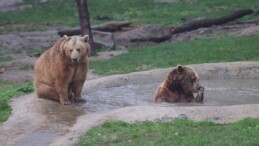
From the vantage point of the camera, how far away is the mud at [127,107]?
28.9 ft

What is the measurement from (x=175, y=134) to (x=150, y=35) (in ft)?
45.2

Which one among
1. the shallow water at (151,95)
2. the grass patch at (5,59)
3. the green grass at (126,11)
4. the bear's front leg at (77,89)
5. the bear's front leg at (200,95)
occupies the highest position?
the bear's front leg at (77,89)

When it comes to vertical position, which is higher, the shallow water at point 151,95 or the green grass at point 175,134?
the green grass at point 175,134

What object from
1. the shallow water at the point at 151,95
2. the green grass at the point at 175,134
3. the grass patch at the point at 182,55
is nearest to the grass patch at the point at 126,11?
the grass patch at the point at 182,55

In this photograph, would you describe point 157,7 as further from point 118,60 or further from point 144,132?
point 144,132

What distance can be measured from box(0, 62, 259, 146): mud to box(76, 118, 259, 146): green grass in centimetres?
22

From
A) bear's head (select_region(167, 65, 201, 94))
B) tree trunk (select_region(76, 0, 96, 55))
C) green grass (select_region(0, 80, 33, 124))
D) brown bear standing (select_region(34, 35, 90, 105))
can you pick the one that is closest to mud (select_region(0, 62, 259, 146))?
green grass (select_region(0, 80, 33, 124))

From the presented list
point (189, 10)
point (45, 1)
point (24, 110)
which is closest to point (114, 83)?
point (24, 110)

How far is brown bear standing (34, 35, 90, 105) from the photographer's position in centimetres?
1067

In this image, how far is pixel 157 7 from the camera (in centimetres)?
3158

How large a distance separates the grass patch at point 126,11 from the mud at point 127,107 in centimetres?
1273

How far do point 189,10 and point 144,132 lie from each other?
70.4ft

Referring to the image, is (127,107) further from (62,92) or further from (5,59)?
(5,59)

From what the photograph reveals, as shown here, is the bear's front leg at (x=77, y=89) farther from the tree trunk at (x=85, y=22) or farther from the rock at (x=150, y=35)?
the rock at (x=150, y=35)
